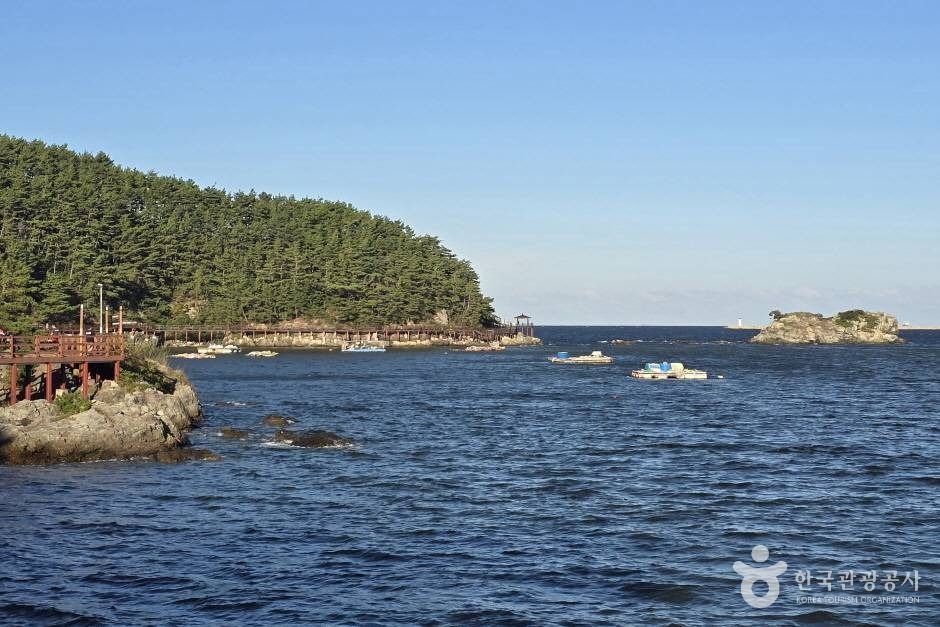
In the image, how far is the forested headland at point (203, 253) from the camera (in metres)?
134

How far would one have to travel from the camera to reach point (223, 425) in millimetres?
53781

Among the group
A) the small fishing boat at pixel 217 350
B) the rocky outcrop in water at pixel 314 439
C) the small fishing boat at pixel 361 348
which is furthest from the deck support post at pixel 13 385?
the small fishing boat at pixel 361 348

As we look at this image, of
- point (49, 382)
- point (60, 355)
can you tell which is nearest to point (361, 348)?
point (60, 355)

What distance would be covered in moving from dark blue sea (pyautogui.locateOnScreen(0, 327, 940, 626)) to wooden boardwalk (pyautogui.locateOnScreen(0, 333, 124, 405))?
6.11 meters

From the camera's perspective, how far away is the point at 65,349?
4509 centimetres

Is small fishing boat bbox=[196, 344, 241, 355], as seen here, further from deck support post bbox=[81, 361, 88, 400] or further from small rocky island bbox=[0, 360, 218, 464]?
small rocky island bbox=[0, 360, 218, 464]

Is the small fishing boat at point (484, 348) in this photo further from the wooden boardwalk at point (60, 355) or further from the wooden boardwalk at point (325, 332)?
the wooden boardwalk at point (60, 355)

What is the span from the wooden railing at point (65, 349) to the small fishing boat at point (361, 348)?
105m

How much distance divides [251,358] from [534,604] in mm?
116471

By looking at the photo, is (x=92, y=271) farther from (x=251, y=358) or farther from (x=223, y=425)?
(x=223, y=425)

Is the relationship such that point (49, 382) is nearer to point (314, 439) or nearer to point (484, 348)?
point (314, 439)

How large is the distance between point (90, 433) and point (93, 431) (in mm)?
181

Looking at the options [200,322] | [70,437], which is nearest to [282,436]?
[70,437]

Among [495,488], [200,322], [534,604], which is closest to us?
[534,604]
